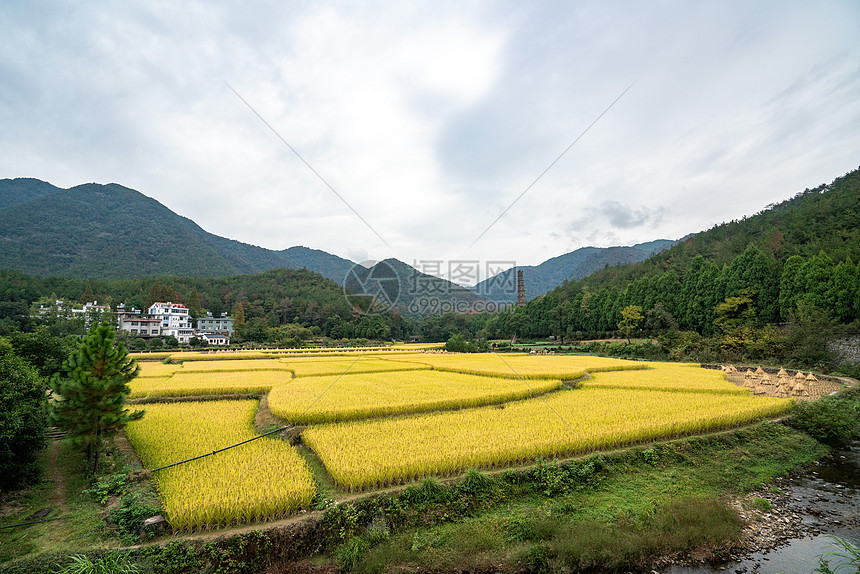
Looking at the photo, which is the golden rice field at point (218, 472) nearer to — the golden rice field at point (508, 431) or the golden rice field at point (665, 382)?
the golden rice field at point (508, 431)

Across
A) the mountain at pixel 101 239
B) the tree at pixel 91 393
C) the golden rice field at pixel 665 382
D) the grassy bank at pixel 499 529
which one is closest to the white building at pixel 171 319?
the mountain at pixel 101 239

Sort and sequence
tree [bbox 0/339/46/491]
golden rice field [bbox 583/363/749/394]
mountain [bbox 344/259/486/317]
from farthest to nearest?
mountain [bbox 344/259/486/317]
golden rice field [bbox 583/363/749/394]
tree [bbox 0/339/46/491]

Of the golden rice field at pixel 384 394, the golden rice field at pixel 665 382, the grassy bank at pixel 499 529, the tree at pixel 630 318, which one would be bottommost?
the grassy bank at pixel 499 529

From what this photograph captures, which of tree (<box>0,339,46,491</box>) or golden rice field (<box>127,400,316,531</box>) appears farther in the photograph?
tree (<box>0,339,46,491</box>)

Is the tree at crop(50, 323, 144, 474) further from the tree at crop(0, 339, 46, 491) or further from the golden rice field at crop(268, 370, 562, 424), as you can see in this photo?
the golden rice field at crop(268, 370, 562, 424)

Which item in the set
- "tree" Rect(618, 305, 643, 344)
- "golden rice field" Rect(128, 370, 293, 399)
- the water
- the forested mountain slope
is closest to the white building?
"golden rice field" Rect(128, 370, 293, 399)

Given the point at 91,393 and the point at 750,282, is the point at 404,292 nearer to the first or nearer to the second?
the point at 750,282

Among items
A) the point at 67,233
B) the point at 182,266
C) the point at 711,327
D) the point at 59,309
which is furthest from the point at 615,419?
the point at 67,233
